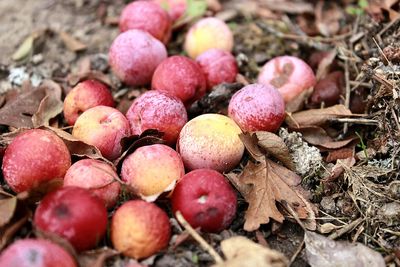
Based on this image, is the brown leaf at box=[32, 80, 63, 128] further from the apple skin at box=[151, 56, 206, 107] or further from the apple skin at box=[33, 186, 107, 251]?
the apple skin at box=[33, 186, 107, 251]

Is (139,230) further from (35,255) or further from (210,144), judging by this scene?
(210,144)

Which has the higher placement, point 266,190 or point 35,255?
point 35,255

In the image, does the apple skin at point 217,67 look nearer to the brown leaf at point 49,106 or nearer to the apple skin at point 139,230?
the brown leaf at point 49,106

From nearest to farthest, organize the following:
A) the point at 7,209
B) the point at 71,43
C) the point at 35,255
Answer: the point at 35,255 → the point at 7,209 → the point at 71,43

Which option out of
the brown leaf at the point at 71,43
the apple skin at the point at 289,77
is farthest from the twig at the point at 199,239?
the brown leaf at the point at 71,43

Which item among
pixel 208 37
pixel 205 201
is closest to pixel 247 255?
pixel 205 201

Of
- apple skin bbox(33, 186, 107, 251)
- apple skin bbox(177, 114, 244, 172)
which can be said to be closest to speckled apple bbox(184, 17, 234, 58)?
apple skin bbox(177, 114, 244, 172)
